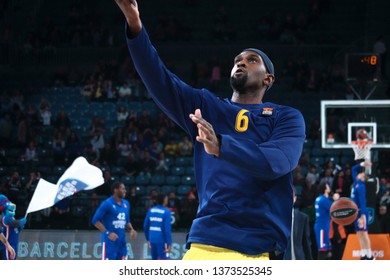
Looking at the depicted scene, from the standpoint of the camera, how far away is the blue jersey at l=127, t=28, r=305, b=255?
11.5 feet

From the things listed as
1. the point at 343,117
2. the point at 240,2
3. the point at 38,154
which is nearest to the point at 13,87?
the point at 38,154

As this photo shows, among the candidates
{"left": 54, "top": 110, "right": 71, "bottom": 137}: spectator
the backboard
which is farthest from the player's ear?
{"left": 54, "top": 110, "right": 71, "bottom": 137}: spectator

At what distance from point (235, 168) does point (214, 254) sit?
391mm

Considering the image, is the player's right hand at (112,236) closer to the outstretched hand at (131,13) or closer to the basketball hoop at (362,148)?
the basketball hoop at (362,148)

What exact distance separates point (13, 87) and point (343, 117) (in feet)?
35.7

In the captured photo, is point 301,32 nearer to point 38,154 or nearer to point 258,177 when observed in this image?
point 38,154

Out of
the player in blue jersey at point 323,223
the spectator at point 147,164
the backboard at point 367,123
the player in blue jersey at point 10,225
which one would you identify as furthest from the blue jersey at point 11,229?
the spectator at point 147,164

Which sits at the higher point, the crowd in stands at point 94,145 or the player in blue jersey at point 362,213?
the crowd in stands at point 94,145

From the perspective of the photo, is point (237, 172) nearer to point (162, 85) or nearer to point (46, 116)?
point (162, 85)

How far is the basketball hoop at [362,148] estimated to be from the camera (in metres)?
16.4

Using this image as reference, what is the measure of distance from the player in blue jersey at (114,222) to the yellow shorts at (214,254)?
1101cm

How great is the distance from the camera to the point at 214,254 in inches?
138

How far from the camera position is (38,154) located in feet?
75.8
